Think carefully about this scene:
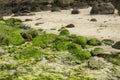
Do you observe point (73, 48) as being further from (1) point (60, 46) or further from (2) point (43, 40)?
(2) point (43, 40)

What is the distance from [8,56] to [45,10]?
90.4 ft

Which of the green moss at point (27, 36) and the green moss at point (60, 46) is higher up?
the green moss at point (60, 46)

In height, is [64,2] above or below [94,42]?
below

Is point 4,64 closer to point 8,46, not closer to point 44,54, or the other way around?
point 44,54

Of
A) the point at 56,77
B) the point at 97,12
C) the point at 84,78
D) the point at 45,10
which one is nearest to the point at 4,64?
the point at 56,77

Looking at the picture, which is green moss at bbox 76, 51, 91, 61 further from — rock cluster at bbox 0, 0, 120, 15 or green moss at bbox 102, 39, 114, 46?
rock cluster at bbox 0, 0, 120, 15

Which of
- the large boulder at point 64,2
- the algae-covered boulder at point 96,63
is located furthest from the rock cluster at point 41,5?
the algae-covered boulder at point 96,63

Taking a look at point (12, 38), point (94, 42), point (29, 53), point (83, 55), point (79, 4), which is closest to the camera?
point (83, 55)

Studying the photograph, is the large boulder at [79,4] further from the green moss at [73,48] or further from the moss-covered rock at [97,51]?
the moss-covered rock at [97,51]

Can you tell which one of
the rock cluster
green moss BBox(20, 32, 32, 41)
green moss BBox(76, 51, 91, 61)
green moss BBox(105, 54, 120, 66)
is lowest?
the rock cluster

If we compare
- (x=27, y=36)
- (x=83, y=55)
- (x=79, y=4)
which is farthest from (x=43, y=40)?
(x=79, y=4)

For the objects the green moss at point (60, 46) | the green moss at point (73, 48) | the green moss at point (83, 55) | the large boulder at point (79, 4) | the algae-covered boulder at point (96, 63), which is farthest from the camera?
the large boulder at point (79, 4)

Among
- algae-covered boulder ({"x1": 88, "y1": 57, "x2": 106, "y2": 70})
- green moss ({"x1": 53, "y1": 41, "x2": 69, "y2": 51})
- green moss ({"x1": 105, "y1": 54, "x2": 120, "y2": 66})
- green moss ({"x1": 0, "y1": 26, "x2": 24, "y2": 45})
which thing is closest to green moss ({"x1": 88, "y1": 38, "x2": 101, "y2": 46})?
green moss ({"x1": 53, "y1": 41, "x2": 69, "y2": 51})

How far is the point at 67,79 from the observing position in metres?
12.7
